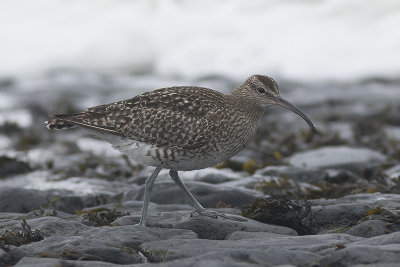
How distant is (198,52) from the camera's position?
25438 mm

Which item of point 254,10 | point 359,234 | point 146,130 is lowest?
point 359,234

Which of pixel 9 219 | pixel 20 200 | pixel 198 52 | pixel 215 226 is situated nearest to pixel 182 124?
pixel 215 226

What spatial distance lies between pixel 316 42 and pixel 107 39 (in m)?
8.19

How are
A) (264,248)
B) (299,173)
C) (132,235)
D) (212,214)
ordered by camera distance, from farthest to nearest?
(299,173) < (212,214) < (132,235) < (264,248)

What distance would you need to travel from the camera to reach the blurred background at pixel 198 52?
1930 cm

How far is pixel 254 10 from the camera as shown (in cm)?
2767

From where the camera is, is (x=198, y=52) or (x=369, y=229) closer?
(x=369, y=229)

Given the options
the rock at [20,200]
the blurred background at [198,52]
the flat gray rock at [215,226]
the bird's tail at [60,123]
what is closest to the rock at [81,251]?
the flat gray rock at [215,226]

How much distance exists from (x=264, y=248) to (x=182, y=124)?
226 cm

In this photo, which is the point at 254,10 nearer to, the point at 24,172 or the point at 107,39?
the point at 107,39

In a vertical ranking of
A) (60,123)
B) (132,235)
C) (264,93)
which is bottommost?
(132,235)

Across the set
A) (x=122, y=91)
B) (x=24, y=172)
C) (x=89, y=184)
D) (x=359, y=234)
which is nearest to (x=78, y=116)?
(x=89, y=184)

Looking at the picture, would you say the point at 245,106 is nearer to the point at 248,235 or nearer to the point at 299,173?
the point at 248,235

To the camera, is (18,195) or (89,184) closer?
(18,195)
